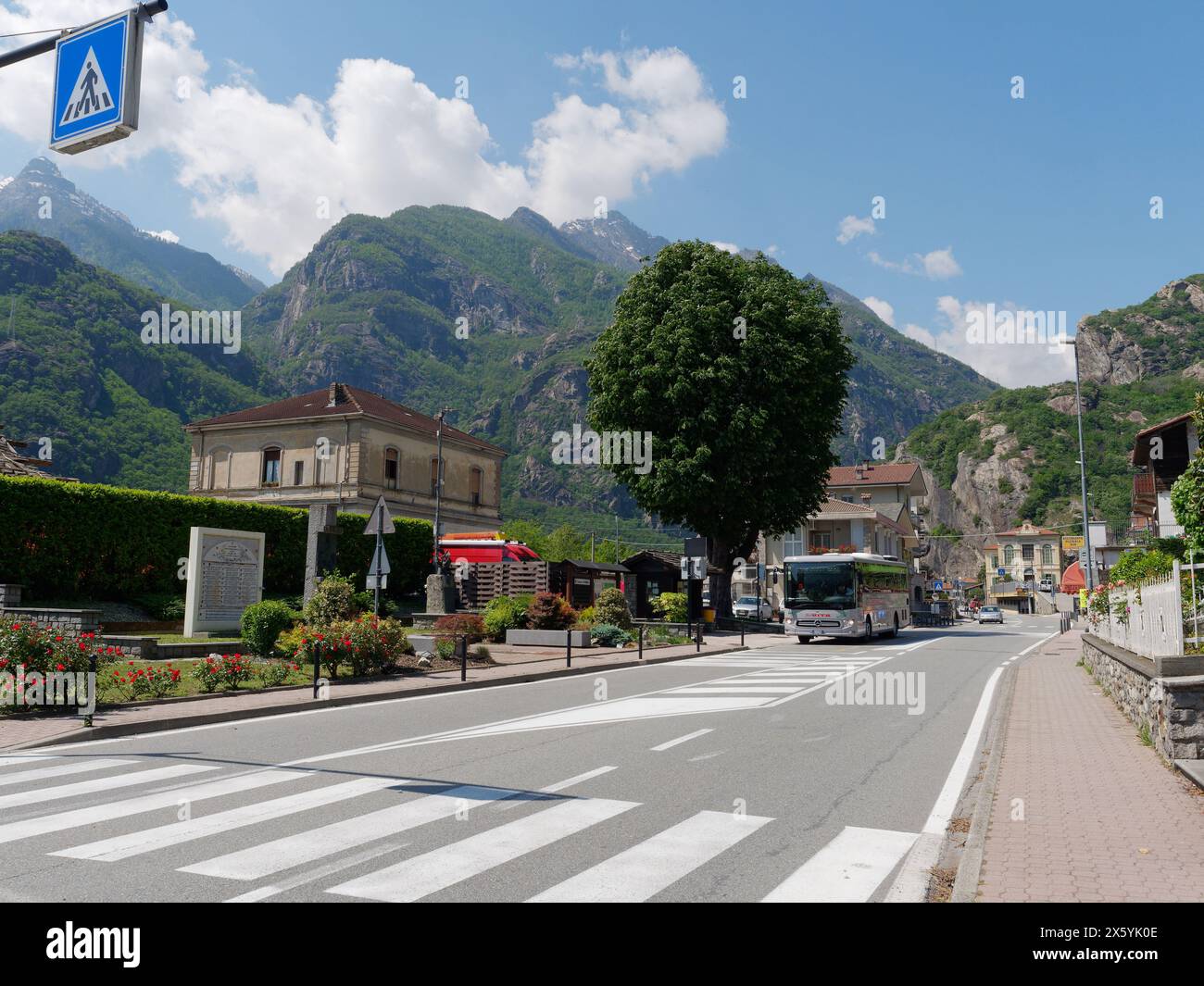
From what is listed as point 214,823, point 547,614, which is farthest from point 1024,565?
point 214,823

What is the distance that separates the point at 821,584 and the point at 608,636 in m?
10.8

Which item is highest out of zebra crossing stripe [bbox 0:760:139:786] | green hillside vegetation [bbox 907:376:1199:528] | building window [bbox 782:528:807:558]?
green hillside vegetation [bbox 907:376:1199:528]

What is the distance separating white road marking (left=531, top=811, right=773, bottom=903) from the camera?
5.05 m

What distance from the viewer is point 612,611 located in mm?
30531

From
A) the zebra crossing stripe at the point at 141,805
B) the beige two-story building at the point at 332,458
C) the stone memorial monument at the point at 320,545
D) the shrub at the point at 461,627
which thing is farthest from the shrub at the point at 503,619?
the beige two-story building at the point at 332,458

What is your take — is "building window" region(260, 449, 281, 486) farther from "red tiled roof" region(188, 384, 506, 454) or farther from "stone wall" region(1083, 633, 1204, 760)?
"stone wall" region(1083, 633, 1204, 760)

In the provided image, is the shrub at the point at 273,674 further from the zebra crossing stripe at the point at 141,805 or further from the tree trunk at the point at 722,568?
the tree trunk at the point at 722,568

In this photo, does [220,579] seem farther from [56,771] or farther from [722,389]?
[722,389]

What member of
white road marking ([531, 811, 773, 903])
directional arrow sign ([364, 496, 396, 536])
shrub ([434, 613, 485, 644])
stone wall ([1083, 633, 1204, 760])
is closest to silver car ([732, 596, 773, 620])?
shrub ([434, 613, 485, 644])

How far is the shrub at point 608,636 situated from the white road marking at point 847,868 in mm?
Result: 22125

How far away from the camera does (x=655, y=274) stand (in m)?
41.9

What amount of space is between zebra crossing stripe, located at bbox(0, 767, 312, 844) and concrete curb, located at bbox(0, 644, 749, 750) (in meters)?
2.75
